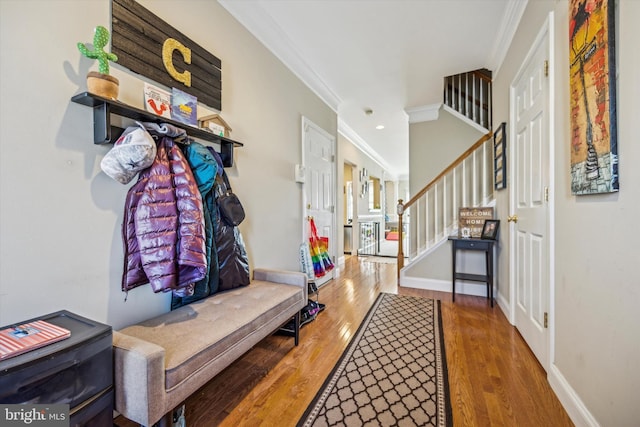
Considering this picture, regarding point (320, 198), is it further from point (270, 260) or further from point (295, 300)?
point (295, 300)

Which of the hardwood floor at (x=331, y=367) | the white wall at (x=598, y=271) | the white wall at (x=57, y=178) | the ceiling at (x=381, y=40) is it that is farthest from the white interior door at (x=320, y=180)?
the white wall at (x=598, y=271)

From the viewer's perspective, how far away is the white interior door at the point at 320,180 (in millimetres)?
3152

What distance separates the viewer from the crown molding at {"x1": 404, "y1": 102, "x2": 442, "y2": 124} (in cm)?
400

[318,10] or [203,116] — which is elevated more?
[318,10]

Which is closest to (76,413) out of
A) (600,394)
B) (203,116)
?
(203,116)

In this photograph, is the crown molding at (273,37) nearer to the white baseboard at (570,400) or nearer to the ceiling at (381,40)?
the ceiling at (381,40)

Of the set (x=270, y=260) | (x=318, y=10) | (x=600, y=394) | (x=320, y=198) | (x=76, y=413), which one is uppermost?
(x=318, y=10)

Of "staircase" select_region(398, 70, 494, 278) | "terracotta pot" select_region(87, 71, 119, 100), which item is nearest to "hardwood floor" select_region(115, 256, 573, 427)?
"staircase" select_region(398, 70, 494, 278)

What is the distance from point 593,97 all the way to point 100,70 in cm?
214

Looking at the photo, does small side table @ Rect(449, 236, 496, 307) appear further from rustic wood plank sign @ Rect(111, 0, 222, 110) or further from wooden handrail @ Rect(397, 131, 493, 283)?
rustic wood plank sign @ Rect(111, 0, 222, 110)

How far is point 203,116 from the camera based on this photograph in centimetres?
180

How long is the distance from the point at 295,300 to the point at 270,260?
69 cm

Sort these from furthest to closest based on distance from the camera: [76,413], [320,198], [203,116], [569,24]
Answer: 1. [320,198]
2. [203,116]
3. [569,24]
4. [76,413]

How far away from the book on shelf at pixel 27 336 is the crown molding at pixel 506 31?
3265 mm
